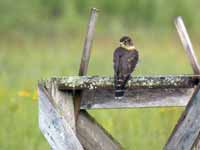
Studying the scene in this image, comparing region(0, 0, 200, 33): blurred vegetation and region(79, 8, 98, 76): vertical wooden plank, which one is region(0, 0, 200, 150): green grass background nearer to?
region(0, 0, 200, 33): blurred vegetation

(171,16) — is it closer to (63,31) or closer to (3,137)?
(63,31)

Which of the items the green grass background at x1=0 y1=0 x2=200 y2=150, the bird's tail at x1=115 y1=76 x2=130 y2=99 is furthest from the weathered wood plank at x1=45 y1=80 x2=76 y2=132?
the green grass background at x1=0 y1=0 x2=200 y2=150

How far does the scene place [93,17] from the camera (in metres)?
4.44

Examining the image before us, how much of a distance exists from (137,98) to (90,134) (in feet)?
0.92

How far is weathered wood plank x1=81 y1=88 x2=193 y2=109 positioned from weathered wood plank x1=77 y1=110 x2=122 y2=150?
6 centimetres

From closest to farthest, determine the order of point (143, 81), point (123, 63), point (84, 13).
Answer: point (143, 81), point (123, 63), point (84, 13)

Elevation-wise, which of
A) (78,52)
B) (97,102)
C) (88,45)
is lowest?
(97,102)

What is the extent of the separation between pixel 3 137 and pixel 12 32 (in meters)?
9.44

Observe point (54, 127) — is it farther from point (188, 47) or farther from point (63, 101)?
point (188, 47)

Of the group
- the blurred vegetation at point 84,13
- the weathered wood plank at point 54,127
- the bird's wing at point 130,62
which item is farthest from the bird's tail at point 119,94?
the blurred vegetation at point 84,13

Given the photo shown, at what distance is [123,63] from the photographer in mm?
5000

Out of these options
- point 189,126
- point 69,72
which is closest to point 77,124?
point 189,126

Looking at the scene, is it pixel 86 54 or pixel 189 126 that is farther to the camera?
pixel 86 54

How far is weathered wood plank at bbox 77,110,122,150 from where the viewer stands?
4.34 m
